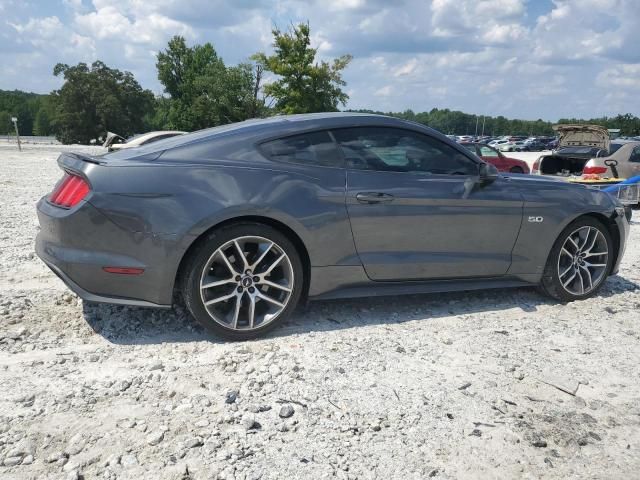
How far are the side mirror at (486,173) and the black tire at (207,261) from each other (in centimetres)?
162

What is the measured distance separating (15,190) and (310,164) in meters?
10.1

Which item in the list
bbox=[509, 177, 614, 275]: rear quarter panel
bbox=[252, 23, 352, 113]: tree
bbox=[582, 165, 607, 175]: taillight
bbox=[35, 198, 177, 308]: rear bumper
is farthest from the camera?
bbox=[252, 23, 352, 113]: tree

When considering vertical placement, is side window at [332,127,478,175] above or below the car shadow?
above

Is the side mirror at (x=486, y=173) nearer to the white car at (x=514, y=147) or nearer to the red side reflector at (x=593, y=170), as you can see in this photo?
the red side reflector at (x=593, y=170)

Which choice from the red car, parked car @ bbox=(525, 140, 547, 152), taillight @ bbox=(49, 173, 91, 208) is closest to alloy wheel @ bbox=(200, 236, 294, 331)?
taillight @ bbox=(49, 173, 91, 208)

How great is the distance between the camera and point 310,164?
371 centimetres

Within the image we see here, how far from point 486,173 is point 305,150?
1453 millimetres

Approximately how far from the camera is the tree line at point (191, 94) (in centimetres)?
3622

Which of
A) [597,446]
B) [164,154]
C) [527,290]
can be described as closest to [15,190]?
[164,154]

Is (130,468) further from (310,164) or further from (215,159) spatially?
(310,164)

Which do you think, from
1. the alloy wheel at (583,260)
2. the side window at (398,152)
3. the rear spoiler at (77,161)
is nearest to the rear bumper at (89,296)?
the rear spoiler at (77,161)

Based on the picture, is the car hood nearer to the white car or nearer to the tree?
the tree

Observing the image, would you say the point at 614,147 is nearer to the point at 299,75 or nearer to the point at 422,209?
the point at 422,209

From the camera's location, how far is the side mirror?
4129 mm
